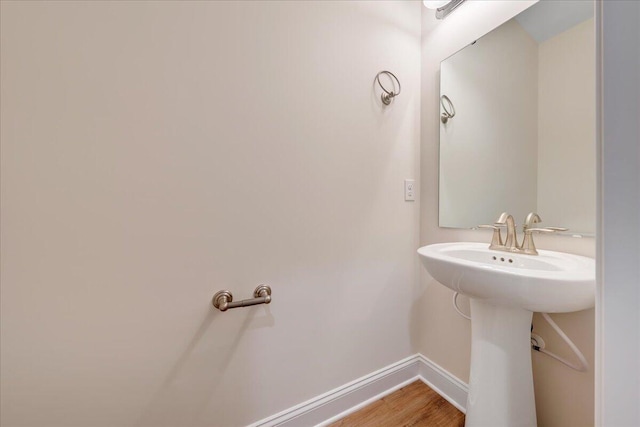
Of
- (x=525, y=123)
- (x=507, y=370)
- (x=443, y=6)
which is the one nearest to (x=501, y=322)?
(x=507, y=370)

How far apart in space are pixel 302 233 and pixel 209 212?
365 millimetres

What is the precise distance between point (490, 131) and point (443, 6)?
0.65 metres

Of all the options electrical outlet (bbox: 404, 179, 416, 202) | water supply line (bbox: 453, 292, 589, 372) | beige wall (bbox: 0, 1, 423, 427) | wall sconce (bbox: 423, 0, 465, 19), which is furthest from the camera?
electrical outlet (bbox: 404, 179, 416, 202)

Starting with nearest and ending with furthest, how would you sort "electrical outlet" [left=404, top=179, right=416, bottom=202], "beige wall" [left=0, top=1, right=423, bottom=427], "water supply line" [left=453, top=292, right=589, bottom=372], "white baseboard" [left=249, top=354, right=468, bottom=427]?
"beige wall" [left=0, top=1, right=423, bottom=427] < "water supply line" [left=453, top=292, right=589, bottom=372] < "white baseboard" [left=249, top=354, right=468, bottom=427] < "electrical outlet" [left=404, top=179, right=416, bottom=202]

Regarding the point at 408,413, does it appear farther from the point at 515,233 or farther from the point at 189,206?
the point at 189,206

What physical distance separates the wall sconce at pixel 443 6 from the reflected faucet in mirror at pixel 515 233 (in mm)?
988

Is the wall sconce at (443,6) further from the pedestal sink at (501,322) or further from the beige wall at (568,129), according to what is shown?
the pedestal sink at (501,322)

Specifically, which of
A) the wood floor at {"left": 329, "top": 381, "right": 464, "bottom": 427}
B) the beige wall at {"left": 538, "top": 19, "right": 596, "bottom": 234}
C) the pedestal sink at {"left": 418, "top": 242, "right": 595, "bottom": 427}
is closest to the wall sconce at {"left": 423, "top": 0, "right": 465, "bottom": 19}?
the beige wall at {"left": 538, "top": 19, "right": 596, "bottom": 234}

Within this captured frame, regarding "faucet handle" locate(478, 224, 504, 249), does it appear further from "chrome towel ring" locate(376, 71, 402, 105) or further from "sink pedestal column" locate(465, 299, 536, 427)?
"chrome towel ring" locate(376, 71, 402, 105)

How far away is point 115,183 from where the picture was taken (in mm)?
697

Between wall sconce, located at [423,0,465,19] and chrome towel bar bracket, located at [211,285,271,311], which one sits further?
wall sconce, located at [423,0,465,19]

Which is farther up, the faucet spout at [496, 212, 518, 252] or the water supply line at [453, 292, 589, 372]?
the faucet spout at [496, 212, 518, 252]

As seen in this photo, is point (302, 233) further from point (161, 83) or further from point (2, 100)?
point (2, 100)

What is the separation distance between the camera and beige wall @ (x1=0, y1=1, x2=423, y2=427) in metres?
0.63
